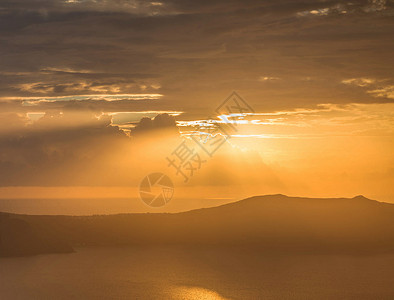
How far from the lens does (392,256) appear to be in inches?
7126

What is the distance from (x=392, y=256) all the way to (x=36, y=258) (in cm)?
11069

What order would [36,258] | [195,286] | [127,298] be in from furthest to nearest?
[36,258]
[195,286]
[127,298]

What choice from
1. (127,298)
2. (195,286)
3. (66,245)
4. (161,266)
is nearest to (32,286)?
(127,298)

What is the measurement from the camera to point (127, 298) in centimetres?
9938

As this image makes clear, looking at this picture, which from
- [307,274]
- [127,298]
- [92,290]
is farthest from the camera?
[307,274]

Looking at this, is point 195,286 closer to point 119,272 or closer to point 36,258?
point 119,272

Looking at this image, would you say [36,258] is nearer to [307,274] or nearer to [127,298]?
[127,298]

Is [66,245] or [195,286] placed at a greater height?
[66,245]

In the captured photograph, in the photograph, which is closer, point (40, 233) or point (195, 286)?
point (195, 286)

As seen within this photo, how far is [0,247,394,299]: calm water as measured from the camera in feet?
343

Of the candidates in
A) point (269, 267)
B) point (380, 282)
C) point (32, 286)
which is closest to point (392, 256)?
point (269, 267)

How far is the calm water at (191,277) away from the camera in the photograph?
343ft

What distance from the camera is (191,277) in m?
126

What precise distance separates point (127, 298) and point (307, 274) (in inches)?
2055
